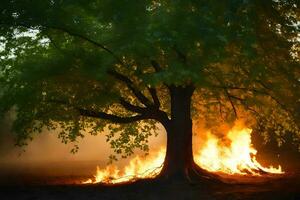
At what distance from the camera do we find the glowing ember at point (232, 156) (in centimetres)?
2776

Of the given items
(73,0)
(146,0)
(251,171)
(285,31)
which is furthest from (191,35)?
(251,171)

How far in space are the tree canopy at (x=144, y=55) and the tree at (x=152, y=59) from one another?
0.15 ft

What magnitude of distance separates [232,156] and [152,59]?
41.1ft

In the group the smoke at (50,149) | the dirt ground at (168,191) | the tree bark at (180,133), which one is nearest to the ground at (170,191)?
the dirt ground at (168,191)

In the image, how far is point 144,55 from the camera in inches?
713

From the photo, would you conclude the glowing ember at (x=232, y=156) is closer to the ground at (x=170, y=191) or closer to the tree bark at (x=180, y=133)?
the ground at (x=170, y=191)

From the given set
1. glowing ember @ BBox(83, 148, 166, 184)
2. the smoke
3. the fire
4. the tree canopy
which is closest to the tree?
the tree canopy

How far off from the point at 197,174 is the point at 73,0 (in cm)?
952

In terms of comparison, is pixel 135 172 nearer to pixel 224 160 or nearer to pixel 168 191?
pixel 224 160

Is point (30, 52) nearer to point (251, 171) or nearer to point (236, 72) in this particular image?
point (236, 72)

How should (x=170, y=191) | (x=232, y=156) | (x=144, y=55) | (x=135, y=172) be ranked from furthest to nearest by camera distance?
(x=232, y=156)
(x=135, y=172)
(x=170, y=191)
(x=144, y=55)

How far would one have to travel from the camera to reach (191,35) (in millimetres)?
16453

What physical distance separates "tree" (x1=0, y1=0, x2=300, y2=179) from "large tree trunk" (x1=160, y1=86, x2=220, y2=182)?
1.8 inches

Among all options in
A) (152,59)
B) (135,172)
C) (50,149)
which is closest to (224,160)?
(135,172)
